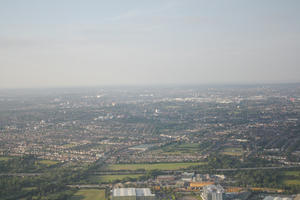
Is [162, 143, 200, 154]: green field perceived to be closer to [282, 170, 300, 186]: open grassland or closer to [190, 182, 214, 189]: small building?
[190, 182, 214, 189]: small building

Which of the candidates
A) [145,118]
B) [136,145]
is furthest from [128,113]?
[136,145]

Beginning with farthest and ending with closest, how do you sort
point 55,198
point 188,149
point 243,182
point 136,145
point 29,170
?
point 136,145
point 188,149
point 29,170
point 243,182
point 55,198

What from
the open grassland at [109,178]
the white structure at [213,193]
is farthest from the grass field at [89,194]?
the white structure at [213,193]

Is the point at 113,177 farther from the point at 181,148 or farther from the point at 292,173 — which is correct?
the point at 292,173

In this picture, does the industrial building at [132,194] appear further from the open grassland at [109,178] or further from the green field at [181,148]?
the green field at [181,148]

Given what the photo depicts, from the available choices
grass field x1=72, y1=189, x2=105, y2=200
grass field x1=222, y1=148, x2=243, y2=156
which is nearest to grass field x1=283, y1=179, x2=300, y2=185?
grass field x1=222, y1=148, x2=243, y2=156

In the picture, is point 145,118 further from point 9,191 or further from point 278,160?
point 9,191

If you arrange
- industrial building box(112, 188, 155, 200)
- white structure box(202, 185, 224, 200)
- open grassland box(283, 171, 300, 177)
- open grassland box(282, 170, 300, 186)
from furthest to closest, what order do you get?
open grassland box(283, 171, 300, 177), open grassland box(282, 170, 300, 186), industrial building box(112, 188, 155, 200), white structure box(202, 185, 224, 200)
